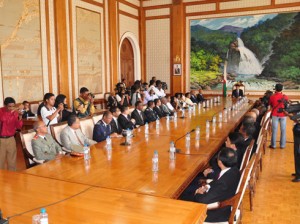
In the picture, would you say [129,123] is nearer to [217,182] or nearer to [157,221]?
[217,182]

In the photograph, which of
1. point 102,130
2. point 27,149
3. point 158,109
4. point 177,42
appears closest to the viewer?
point 27,149

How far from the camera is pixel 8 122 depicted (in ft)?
16.1

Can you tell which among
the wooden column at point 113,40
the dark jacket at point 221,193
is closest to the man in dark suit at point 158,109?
the wooden column at point 113,40

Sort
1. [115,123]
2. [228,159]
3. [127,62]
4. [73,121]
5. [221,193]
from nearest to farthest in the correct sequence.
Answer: [221,193] → [228,159] → [73,121] → [115,123] → [127,62]

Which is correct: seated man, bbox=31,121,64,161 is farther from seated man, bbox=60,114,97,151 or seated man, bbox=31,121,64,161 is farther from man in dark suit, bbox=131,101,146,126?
man in dark suit, bbox=131,101,146,126

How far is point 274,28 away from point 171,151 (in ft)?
34.2

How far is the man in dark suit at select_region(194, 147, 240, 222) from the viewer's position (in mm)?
2732

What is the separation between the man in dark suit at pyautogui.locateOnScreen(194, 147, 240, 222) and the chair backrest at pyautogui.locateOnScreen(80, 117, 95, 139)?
2.88 m

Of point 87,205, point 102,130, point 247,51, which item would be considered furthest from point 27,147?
point 247,51

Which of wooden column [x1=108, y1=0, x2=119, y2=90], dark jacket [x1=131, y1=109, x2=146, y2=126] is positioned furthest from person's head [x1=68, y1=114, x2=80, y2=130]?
wooden column [x1=108, y1=0, x2=119, y2=90]

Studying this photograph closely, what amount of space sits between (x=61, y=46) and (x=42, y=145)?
5368 millimetres

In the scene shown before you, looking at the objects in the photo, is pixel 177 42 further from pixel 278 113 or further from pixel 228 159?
pixel 228 159

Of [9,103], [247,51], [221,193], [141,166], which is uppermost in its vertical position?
[247,51]

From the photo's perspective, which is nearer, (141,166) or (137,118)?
(141,166)
